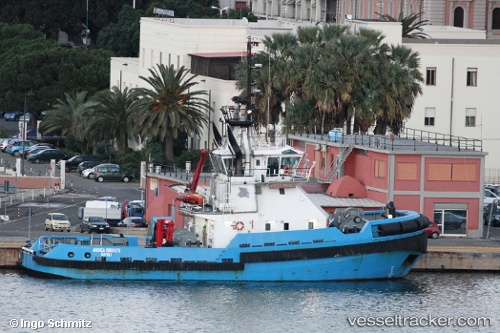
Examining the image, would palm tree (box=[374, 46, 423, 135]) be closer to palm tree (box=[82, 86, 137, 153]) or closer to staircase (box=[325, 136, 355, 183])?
staircase (box=[325, 136, 355, 183])

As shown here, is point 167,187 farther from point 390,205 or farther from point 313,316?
point 313,316

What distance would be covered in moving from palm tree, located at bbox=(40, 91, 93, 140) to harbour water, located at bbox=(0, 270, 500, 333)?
45656mm

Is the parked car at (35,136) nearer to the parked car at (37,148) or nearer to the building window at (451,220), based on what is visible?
the parked car at (37,148)

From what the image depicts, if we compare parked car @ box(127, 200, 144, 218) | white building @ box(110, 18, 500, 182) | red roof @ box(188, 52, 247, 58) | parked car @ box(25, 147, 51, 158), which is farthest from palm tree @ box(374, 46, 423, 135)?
parked car @ box(25, 147, 51, 158)

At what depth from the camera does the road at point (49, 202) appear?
270 ft

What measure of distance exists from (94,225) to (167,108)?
28188 millimetres

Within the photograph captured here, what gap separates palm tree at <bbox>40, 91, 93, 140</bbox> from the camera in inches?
4688

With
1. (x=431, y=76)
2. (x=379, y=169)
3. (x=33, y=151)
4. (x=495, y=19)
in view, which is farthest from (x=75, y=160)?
(x=495, y=19)

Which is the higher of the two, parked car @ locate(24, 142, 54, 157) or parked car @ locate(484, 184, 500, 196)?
parked car @ locate(24, 142, 54, 157)

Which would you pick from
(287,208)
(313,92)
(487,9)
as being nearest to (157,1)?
(487,9)

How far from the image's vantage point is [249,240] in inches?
2852

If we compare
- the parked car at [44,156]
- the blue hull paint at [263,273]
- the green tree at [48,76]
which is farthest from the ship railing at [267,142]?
the green tree at [48,76]

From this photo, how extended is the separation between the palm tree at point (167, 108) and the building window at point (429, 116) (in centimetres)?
1259

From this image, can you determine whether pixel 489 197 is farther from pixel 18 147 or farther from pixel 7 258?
pixel 18 147
